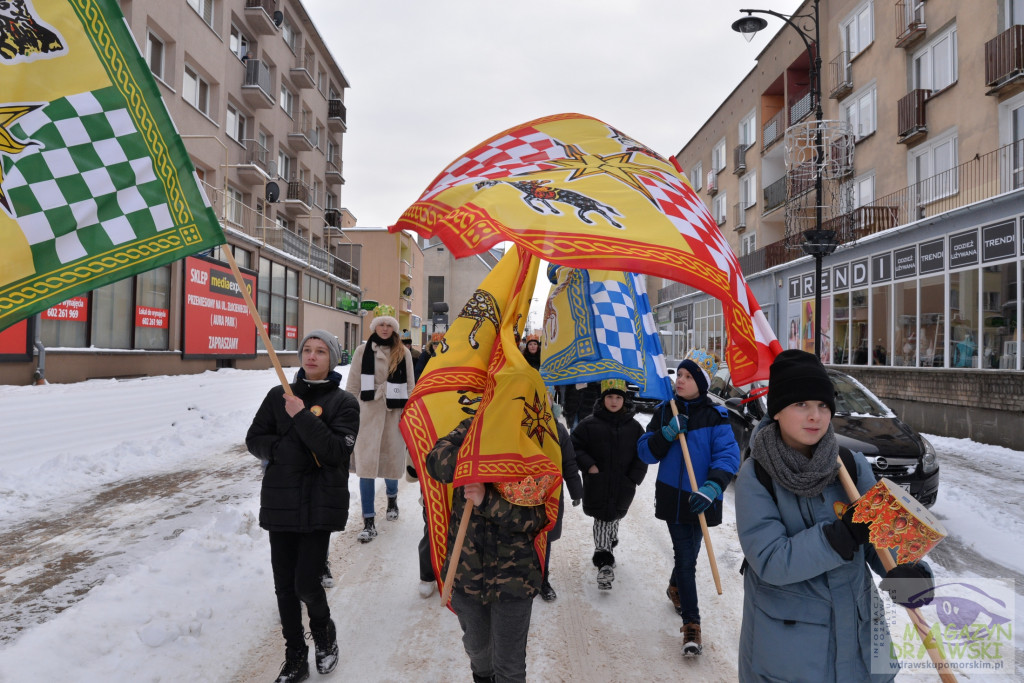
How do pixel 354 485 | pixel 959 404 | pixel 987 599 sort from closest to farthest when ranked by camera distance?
pixel 987 599
pixel 354 485
pixel 959 404

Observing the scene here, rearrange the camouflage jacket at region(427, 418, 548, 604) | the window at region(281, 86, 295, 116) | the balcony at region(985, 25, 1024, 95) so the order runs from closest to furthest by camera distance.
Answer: the camouflage jacket at region(427, 418, 548, 604) < the balcony at region(985, 25, 1024, 95) < the window at region(281, 86, 295, 116)

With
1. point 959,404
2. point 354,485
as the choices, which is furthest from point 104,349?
point 959,404

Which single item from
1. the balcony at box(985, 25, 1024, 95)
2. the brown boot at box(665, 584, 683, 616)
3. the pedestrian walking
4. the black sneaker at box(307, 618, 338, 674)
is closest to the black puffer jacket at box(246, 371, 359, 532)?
the pedestrian walking

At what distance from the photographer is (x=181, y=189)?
2842 mm

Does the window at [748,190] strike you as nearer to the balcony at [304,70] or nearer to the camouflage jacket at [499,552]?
the balcony at [304,70]

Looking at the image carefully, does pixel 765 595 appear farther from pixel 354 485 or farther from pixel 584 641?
pixel 354 485

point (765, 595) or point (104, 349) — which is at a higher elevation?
point (104, 349)

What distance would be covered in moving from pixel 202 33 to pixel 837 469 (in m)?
25.2

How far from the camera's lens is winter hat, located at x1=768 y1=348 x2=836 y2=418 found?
7.34 feet

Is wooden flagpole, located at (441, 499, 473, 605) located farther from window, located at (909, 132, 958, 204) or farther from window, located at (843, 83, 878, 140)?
window, located at (843, 83, 878, 140)

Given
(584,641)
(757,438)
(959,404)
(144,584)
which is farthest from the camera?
(959,404)

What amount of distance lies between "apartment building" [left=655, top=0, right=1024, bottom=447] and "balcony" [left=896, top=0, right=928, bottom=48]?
41mm

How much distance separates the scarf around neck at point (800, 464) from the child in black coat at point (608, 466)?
2.67 meters

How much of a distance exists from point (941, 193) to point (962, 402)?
19.7ft
